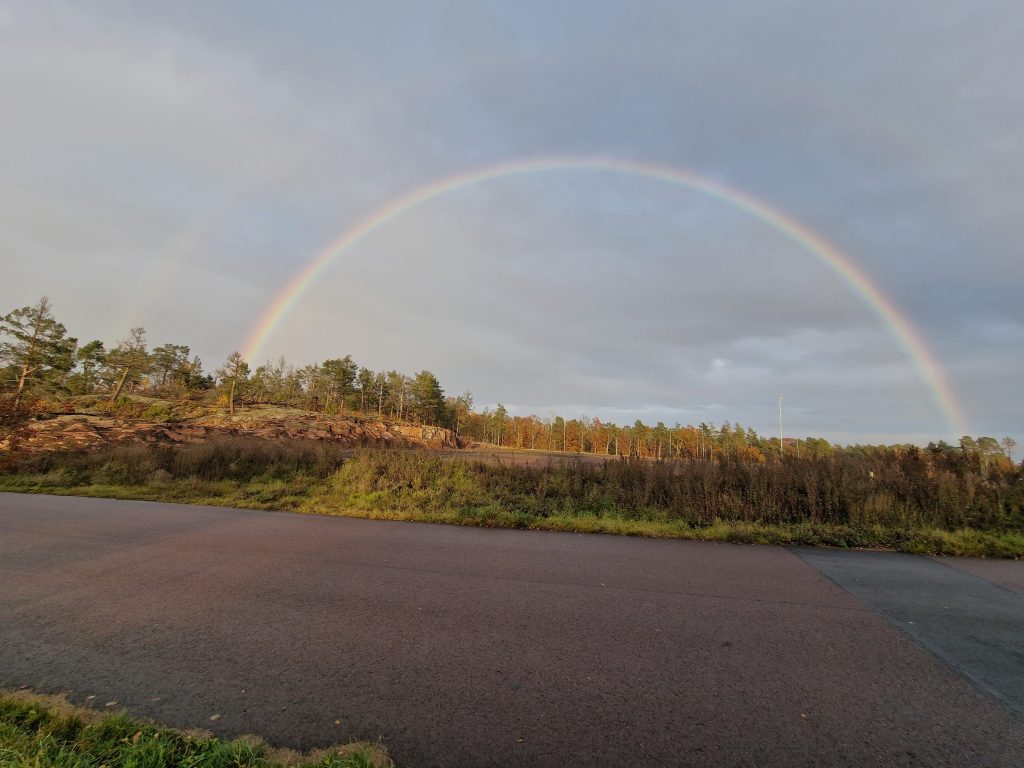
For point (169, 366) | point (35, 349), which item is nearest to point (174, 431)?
point (35, 349)

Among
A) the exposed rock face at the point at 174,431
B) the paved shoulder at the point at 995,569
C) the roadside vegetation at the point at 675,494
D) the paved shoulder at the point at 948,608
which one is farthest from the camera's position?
the exposed rock face at the point at 174,431

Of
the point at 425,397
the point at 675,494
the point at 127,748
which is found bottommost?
the point at 127,748

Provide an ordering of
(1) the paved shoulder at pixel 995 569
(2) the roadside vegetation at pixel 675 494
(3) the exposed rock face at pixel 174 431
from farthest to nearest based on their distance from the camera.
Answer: (3) the exposed rock face at pixel 174 431 < (2) the roadside vegetation at pixel 675 494 < (1) the paved shoulder at pixel 995 569

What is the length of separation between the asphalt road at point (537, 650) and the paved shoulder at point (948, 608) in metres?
0.03

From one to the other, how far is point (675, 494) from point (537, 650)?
26.2 ft

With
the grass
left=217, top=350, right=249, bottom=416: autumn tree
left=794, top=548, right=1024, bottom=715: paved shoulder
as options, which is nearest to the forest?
left=794, top=548, right=1024, bottom=715: paved shoulder

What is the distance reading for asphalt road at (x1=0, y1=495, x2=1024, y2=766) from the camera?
274 centimetres

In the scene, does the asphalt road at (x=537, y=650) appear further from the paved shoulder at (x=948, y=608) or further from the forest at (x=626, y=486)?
the forest at (x=626, y=486)

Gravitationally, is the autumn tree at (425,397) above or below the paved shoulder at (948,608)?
above

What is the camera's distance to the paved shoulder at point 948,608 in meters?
3.72

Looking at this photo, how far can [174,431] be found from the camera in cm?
3053

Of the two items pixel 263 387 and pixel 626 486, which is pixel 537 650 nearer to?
pixel 626 486

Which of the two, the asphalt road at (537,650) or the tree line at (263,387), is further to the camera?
the tree line at (263,387)

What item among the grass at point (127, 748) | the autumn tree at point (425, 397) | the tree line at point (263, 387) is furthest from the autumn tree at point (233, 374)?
the grass at point (127, 748)
